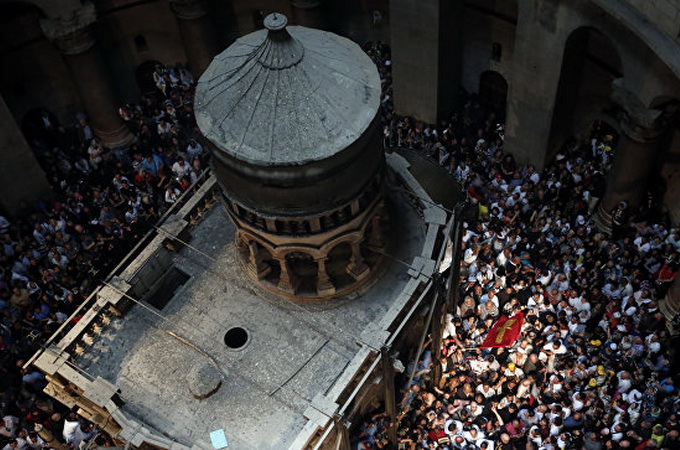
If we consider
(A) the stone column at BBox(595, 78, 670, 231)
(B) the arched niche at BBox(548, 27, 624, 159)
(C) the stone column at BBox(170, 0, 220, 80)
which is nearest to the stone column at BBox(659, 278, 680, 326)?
(A) the stone column at BBox(595, 78, 670, 231)

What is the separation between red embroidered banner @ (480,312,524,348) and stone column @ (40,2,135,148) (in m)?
18.0

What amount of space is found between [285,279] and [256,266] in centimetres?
101

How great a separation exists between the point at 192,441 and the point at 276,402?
2.60 m

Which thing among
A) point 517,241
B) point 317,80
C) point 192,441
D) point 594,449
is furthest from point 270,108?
point 594,449

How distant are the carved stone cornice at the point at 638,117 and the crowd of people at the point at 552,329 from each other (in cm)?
337

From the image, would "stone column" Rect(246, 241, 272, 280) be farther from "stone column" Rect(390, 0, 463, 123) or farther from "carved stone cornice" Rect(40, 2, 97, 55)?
"carved stone cornice" Rect(40, 2, 97, 55)

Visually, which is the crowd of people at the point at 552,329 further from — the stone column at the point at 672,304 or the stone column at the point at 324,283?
the stone column at the point at 324,283

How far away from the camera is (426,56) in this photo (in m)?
31.6

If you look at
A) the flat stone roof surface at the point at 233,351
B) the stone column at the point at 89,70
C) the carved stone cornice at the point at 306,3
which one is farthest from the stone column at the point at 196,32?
the flat stone roof surface at the point at 233,351

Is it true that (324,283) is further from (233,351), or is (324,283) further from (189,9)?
(189,9)

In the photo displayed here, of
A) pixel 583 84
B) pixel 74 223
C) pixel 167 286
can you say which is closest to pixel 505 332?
pixel 583 84

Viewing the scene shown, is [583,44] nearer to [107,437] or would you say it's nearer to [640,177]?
[640,177]

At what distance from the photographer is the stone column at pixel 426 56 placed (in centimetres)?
3028

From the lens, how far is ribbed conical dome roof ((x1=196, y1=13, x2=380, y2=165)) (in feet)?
67.1
